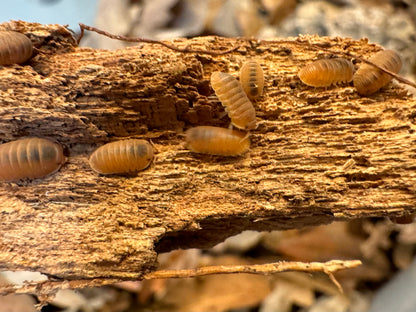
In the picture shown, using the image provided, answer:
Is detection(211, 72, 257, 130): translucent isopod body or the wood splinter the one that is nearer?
the wood splinter

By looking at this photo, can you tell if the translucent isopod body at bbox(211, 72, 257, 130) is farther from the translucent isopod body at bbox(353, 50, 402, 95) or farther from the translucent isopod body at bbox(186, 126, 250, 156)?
the translucent isopod body at bbox(353, 50, 402, 95)

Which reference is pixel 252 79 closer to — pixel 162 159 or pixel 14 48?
pixel 162 159

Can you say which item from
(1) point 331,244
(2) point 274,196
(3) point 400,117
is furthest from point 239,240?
(3) point 400,117

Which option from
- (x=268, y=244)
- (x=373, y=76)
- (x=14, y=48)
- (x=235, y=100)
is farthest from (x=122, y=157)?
(x=268, y=244)

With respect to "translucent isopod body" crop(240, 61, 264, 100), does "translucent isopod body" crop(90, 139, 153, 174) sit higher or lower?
lower

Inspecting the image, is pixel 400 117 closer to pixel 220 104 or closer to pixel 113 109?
pixel 220 104

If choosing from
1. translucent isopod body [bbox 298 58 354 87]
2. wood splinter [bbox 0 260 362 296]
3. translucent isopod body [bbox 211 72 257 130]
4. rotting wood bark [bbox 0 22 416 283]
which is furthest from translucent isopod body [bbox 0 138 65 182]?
translucent isopod body [bbox 298 58 354 87]

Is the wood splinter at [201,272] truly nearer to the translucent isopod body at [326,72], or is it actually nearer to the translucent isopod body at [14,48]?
the translucent isopod body at [326,72]
